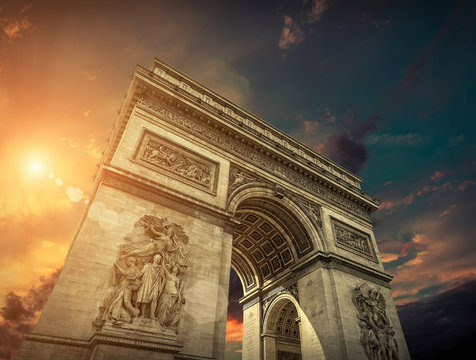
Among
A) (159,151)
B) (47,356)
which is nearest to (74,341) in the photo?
(47,356)

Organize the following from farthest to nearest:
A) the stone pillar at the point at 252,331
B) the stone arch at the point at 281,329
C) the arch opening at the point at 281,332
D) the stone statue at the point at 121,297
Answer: the stone pillar at the point at 252,331 → the arch opening at the point at 281,332 → the stone arch at the point at 281,329 → the stone statue at the point at 121,297

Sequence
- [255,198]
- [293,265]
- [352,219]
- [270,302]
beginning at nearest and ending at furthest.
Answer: [255,198]
[293,265]
[270,302]
[352,219]

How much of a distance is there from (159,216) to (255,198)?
6.24m

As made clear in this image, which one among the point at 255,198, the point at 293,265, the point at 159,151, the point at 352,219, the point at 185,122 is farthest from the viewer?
the point at 352,219

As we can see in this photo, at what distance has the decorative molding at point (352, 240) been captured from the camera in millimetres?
17770

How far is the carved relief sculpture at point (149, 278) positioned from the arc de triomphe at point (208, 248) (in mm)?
37

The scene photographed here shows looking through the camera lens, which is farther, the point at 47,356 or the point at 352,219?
the point at 352,219

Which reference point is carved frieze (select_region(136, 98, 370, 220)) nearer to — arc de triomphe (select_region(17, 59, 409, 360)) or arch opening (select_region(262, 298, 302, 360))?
arc de triomphe (select_region(17, 59, 409, 360))

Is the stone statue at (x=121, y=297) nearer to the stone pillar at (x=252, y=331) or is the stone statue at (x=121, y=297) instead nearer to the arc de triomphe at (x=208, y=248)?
the arc de triomphe at (x=208, y=248)

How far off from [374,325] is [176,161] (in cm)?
1304

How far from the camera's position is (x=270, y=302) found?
60.3 ft

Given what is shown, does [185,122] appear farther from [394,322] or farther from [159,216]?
[394,322]

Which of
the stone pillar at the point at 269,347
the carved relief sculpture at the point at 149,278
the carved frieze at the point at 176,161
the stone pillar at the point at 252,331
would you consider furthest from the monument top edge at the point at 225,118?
the stone pillar at the point at 269,347

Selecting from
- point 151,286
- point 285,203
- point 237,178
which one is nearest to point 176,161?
point 237,178
